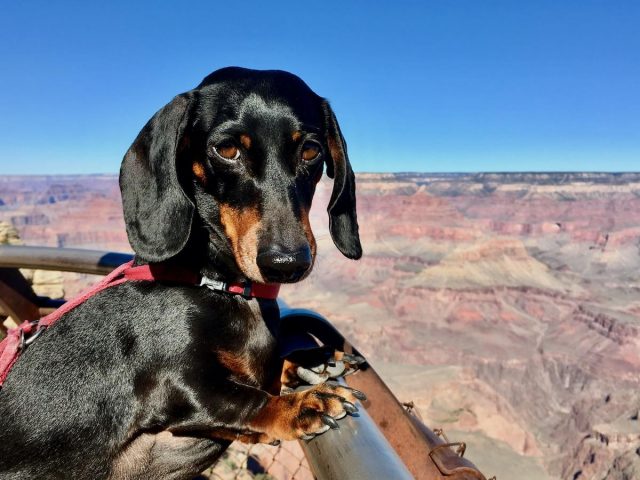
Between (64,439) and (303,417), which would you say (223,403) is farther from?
(64,439)

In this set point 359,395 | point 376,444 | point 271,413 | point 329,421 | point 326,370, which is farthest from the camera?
point 326,370

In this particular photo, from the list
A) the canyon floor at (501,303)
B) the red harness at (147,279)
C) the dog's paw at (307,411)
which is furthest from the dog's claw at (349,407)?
the canyon floor at (501,303)

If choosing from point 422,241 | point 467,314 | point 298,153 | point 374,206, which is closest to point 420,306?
point 467,314

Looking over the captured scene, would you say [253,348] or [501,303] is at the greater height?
[253,348]

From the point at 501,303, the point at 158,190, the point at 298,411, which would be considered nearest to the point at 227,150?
the point at 158,190

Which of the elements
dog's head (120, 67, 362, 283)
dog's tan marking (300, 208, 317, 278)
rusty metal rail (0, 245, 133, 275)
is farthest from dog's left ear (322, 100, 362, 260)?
rusty metal rail (0, 245, 133, 275)

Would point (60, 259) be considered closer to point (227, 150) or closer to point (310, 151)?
point (227, 150)

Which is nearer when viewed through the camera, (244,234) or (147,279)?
(244,234)
